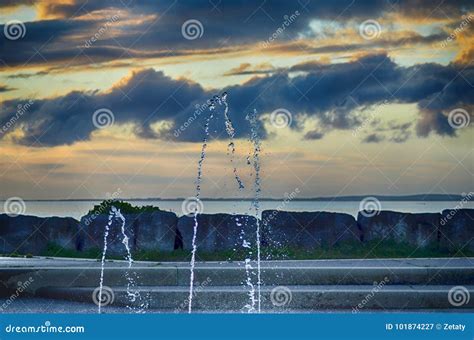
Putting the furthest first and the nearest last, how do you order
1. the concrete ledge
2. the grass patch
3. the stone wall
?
1. the grass patch
2. the stone wall
3. the concrete ledge

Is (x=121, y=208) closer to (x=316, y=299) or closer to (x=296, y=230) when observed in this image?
(x=296, y=230)

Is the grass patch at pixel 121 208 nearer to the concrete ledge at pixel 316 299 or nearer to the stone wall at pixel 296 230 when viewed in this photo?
the stone wall at pixel 296 230

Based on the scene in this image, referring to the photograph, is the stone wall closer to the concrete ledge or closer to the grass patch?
the grass patch

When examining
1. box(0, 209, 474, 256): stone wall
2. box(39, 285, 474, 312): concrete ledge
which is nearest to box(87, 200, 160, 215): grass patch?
box(0, 209, 474, 256): stone wall

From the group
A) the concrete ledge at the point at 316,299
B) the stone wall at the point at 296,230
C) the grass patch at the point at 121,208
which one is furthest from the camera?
the grass patch at the point at 121,208

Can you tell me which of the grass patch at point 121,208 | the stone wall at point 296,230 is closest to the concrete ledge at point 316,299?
the stone wall at point 296,230

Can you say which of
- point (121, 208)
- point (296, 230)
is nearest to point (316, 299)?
point (296, 230)

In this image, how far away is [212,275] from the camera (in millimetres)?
9266

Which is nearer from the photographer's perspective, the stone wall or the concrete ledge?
the concrete ledge

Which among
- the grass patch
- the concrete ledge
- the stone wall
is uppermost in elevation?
the grass patch

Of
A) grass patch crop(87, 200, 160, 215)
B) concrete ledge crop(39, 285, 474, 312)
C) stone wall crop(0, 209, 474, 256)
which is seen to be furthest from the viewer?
grass patch crop(87, 200, 160, 215)

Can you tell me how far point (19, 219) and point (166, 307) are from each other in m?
3.83

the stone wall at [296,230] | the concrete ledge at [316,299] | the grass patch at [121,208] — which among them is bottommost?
the concrete ledge at [316,299]

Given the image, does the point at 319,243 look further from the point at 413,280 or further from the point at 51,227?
the point at 51,227
